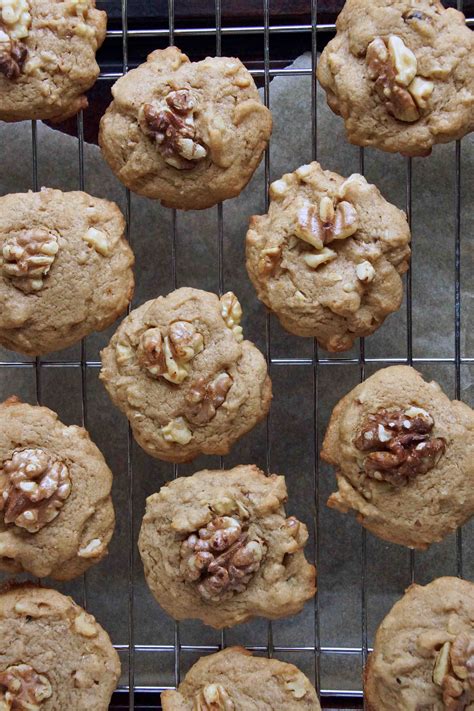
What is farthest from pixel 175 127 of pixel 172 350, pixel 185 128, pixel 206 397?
pixel 206 397

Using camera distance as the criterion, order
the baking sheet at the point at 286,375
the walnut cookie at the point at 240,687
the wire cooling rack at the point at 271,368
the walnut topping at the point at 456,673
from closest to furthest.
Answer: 1. the walnut topping at the point at 456,673
2. the walnut cookie at the point at 240,687
3. the wire cooling rack at the point at 271,368
4. the baking sheet at the point at 286,375

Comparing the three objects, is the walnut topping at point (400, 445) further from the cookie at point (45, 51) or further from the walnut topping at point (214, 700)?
the cookie at point (45, 51)

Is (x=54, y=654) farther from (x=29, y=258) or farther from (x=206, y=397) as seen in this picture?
(x=29, y=258)

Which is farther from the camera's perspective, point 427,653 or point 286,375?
point 286,375

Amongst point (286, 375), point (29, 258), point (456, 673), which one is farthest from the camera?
point (286, 375)

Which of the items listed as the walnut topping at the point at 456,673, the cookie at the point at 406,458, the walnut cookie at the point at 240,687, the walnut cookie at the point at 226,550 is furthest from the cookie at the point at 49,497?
the walnut topping at the point at 456,673

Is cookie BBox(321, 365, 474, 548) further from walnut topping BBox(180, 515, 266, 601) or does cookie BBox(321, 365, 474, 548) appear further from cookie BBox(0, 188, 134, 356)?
cookie BBox(0, 188, 134, 356)

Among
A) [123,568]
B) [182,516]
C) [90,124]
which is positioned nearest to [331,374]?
[182,516]
